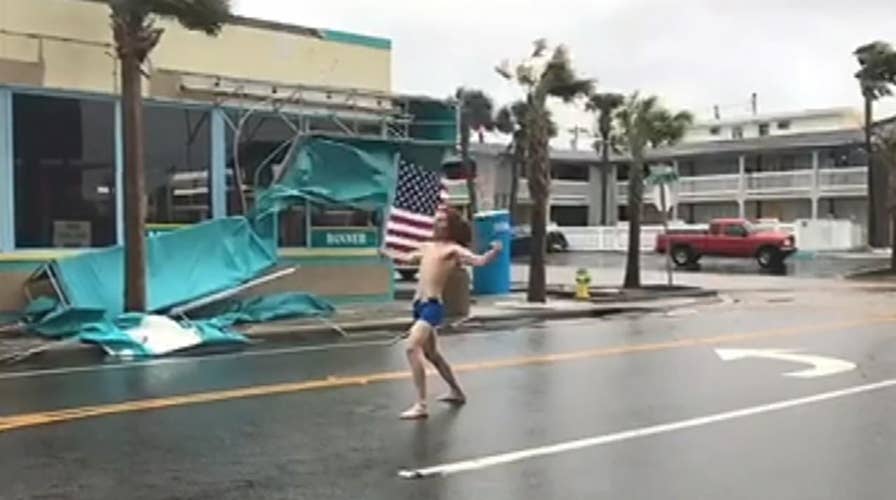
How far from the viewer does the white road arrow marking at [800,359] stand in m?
12.3

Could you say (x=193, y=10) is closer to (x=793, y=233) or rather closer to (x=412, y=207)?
(x=412, y=207)

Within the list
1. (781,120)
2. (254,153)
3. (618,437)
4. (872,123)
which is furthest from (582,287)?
(781,120)

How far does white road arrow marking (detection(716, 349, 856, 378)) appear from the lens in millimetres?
12344

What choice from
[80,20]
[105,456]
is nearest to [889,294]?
[80,20]

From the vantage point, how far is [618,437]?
A: 8.60 meters

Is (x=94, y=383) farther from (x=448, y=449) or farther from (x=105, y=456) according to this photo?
(x=448, y=449)

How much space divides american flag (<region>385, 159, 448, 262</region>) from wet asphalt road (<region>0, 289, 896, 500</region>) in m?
6.12

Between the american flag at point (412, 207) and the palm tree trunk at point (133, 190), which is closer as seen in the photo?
the palm tree trunk at point (133, 190)

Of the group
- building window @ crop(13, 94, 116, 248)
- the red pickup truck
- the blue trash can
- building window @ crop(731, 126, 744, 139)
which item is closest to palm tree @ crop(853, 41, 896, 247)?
the red pickup truck

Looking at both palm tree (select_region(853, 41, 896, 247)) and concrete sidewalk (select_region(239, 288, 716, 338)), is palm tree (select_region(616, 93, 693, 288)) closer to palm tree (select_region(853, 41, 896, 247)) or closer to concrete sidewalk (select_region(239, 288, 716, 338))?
concrete sidewalk (select_region(239, 288, 716, 338))

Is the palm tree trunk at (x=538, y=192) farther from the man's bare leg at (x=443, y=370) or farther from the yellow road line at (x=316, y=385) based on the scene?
the man's bare leg at (x=443, y=370)

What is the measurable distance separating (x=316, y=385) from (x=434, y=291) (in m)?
2.16

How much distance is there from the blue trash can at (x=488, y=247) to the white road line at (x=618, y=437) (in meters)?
14.8

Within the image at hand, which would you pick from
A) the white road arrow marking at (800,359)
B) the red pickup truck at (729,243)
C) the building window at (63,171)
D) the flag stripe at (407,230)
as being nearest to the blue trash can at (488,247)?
the flag stripe at (407,230)
